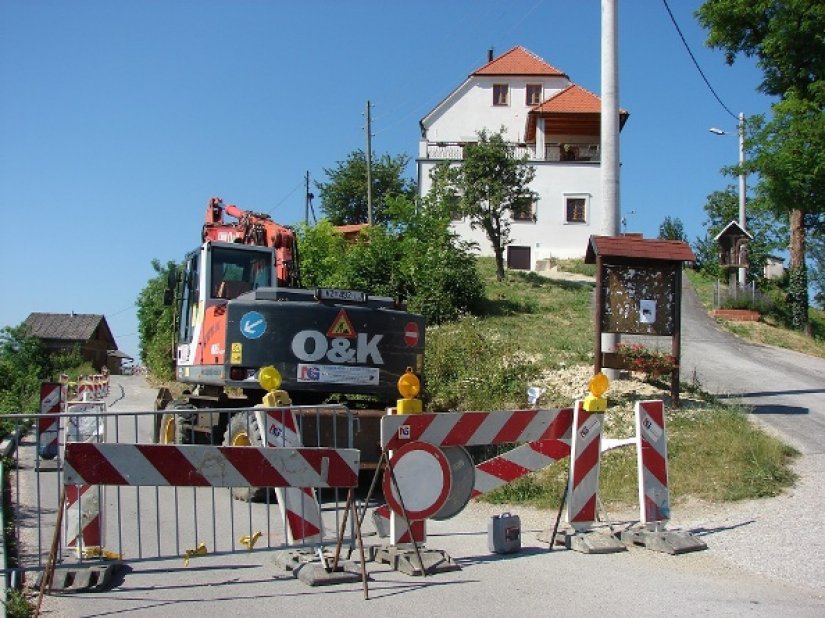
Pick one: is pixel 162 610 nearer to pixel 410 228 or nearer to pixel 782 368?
pixel 782 368

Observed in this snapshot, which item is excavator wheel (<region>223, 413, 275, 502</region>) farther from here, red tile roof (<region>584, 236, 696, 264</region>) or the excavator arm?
red tile roof (<region>584, 236, 696, 264</region>)

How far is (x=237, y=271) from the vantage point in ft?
44.2

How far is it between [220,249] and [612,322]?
6.15 meters

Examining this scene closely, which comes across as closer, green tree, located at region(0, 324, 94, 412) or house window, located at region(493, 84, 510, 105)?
green tree, located at region(0, 324, 94, 412)

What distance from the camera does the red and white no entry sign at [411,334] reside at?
11.9m

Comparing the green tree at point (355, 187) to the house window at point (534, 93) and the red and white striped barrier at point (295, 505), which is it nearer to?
the house window at point (534, 93)

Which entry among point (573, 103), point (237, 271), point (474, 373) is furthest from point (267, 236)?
point (573, 103)

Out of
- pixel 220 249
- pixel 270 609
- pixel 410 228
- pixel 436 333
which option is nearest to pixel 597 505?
pixel 270 609

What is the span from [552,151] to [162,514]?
4022 cm

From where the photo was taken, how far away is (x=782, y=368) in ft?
68.0

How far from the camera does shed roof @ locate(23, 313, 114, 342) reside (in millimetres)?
73562

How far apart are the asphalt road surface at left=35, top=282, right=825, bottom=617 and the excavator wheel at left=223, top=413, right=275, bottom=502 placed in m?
1.82

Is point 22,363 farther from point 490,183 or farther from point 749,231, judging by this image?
point 749,231

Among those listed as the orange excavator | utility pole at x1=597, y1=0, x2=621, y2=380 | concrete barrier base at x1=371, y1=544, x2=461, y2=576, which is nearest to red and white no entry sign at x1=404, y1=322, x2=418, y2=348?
the orange excavator
